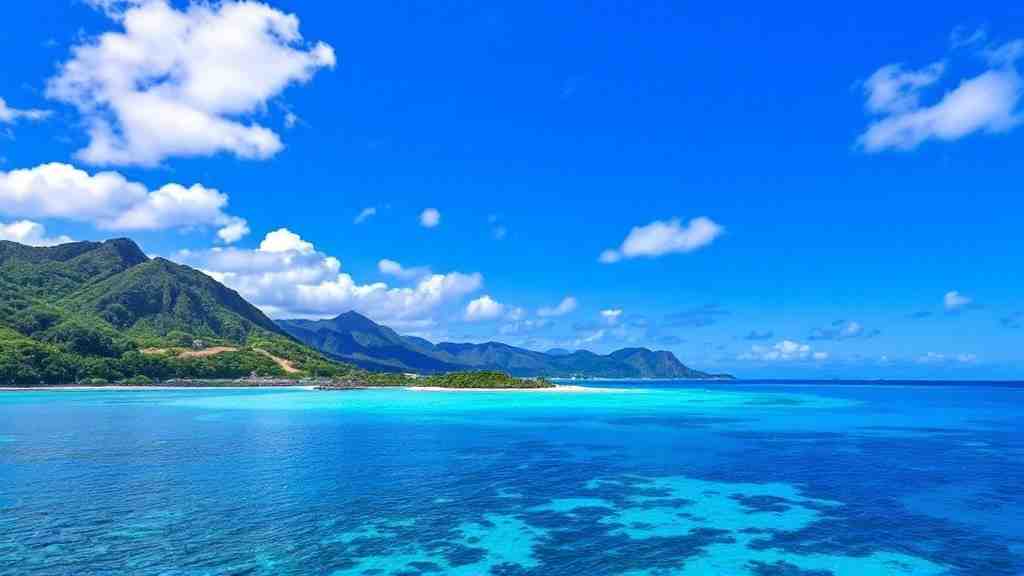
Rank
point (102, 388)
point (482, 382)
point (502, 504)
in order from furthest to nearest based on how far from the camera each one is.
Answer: point (482, 382), point (102, 388), point (502, 504)

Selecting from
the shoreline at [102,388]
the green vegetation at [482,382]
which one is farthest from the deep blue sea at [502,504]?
the shoreline at [102,388]

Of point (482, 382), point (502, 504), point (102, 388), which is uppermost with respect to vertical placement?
point (482, 382)

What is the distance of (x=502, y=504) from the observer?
98.6ft

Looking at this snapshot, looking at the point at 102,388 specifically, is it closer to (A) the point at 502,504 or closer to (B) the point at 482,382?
(B) the point at 482,382

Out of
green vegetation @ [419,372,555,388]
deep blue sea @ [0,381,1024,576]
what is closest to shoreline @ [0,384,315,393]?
green vegetation @ [419,372,555,388]

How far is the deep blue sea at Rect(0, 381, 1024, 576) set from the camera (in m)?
21.9

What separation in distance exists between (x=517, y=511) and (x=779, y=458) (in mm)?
27340

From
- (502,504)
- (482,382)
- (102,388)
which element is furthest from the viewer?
(482,382)

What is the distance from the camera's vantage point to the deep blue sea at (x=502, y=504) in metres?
21.9

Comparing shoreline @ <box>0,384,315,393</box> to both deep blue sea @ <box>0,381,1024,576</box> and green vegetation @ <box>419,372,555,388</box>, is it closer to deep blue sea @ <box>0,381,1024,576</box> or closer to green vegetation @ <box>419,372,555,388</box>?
green vegetation @ <box>419,372,555,388</box>

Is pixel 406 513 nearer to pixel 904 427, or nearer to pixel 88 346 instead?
pixel 904 427

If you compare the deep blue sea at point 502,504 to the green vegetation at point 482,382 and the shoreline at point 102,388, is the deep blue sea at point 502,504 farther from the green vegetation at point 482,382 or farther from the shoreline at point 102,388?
the shoreline at point 102,388

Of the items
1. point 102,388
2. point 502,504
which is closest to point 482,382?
point 102,388

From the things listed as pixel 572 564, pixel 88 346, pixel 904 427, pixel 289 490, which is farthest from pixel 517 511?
pixel 88 346
